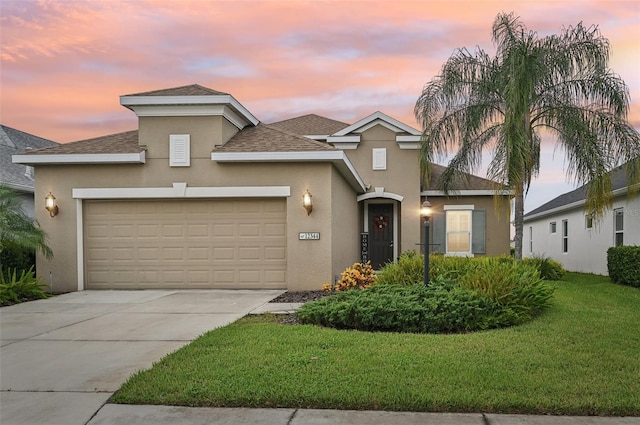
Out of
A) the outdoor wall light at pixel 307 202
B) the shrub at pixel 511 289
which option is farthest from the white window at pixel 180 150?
the shrub at pixel 511 289

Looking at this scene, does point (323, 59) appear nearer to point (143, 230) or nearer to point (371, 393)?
point (143, 230)

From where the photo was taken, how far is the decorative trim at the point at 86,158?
477 inches

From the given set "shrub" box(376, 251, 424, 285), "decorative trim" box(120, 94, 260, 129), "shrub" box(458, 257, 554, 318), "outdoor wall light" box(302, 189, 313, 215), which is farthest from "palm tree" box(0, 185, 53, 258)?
"shrub" box(458, 257, 554, 318)

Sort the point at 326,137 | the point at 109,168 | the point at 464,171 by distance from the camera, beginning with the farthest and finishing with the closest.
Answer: the point at 326,137
the point at 464,171
the point at 109,168

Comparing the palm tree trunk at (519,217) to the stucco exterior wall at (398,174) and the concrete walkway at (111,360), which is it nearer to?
the stucco exterior wall at (398,174)

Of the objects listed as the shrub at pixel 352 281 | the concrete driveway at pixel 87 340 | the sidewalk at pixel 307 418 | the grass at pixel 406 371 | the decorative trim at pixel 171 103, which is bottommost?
the concrete driveway at pixel 87 340

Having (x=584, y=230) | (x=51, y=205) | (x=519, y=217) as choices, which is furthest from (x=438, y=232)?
(x=51, y=205)

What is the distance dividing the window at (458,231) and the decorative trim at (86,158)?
1078cm

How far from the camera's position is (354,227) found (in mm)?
16969

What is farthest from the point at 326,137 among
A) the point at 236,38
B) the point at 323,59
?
the point at 236,38

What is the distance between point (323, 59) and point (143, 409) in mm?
Answer: 11282

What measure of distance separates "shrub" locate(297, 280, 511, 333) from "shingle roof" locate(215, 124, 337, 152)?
5.18 metres

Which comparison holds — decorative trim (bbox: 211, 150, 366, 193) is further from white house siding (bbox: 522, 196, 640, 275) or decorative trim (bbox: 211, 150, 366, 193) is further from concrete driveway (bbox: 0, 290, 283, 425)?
white house siding (bbox: 522, 196, 640, 275)

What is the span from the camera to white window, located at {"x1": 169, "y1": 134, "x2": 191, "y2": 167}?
485 inches
